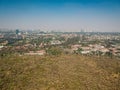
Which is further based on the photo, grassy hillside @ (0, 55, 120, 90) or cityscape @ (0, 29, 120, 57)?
cityscape @ (0, 29, 120, 57)

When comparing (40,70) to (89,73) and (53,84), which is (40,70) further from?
(89,73)

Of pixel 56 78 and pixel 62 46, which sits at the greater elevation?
pixel 56 78

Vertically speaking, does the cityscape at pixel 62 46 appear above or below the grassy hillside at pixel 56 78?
below

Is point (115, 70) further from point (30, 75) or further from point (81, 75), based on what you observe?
point (30, 75)

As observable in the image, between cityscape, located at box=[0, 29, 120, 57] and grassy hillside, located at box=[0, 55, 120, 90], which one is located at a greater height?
grassy hillside, located at box=[0, 55, 120, 90]

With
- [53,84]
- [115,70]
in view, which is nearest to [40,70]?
[53,84]

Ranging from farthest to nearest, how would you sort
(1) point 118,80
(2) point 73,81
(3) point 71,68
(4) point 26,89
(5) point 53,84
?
(3) point 71,68 < (1) point 118,80 < (2) point 73,81 < (5) point 53,84 < (4) point 26,89

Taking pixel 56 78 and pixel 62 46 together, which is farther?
pixel 62 46

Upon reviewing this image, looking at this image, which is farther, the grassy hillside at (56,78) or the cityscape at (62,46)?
the cityscape at (62,46)

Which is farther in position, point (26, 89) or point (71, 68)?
point (71, 68)

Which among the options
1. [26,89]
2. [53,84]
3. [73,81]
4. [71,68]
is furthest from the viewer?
[71,68]
